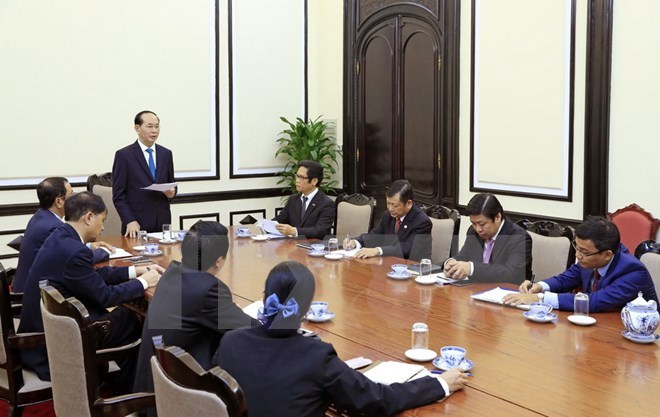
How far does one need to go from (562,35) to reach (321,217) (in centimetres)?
235

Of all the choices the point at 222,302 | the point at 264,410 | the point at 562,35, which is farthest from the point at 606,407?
the point at 562,35

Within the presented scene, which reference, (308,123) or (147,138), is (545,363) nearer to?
(147,138)

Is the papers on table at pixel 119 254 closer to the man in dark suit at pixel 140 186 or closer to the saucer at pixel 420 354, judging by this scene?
the man in dark suit at pixel 140 186

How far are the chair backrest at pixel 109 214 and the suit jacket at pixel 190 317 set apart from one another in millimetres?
3545

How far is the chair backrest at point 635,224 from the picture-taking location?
498 centimetres

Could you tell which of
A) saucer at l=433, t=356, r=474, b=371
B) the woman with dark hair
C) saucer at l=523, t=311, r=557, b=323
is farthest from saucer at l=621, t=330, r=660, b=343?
the woman with dark hair

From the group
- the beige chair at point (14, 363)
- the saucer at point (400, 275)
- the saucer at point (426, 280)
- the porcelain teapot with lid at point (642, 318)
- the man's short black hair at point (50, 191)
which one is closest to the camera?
the porcelain teapot with lid at point (642, 318)

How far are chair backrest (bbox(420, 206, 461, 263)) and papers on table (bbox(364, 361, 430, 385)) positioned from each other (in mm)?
2544

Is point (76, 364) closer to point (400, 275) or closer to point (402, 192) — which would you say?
point (400, 275)

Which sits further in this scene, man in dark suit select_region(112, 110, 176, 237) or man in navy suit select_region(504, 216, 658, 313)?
man in dark suit select_region(112, 110, 176, 237)

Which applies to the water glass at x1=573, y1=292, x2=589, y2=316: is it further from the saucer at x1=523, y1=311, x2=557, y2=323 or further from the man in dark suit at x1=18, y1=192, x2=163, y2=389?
the man in dark suit at x1=18, y1=192, x2=163, y2=389

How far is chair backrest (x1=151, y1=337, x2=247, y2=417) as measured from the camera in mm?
1768

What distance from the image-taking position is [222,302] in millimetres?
2770

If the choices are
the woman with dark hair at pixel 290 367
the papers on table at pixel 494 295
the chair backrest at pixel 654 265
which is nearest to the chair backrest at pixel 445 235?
the papers on table at pixel 494 295
